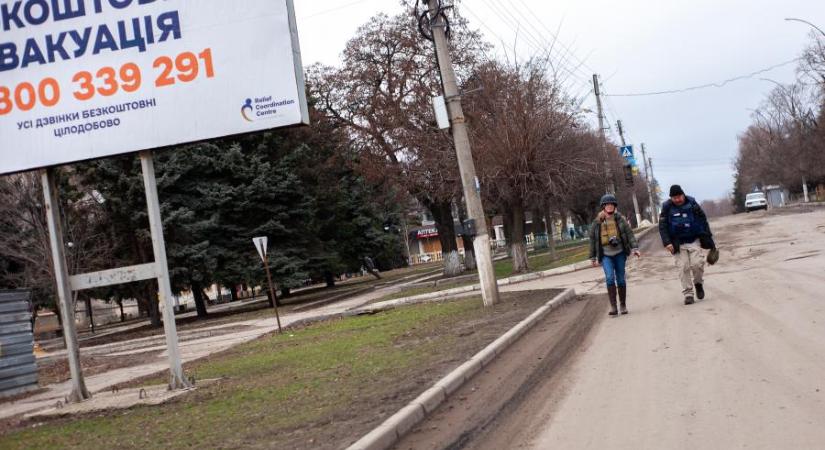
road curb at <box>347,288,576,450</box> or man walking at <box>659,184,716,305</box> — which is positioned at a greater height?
man walking at <box>659,184,716,305</box>

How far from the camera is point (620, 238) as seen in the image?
12.2 meters

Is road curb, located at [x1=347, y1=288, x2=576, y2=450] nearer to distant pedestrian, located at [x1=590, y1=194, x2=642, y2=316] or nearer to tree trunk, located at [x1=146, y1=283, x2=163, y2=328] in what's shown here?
distant pedestrian, located at [x1=590, y1=194, x2=642, y2=316]

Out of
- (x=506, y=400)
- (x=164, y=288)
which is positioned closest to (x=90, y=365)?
(x=164, y=288)

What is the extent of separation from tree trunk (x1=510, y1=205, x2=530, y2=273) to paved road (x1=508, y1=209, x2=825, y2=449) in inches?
625

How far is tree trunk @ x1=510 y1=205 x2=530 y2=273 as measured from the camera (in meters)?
29.3

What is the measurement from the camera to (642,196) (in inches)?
3848

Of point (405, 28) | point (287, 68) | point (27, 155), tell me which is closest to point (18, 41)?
point (27, 155)

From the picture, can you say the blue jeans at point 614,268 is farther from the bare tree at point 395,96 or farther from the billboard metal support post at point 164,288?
the bare tree at point 395,96

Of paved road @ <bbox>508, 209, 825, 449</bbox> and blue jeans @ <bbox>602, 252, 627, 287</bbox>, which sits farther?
blue jeans @ <bbox>602, 252, 627, 287</bbox>

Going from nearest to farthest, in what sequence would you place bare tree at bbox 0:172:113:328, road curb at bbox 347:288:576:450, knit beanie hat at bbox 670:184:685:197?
road curb at bbox 347:288:576:450 → knit beanie hat at bbox 670:184:685:197 → bare tree at bbox 0:172:113:328

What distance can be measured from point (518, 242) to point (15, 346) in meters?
19.7

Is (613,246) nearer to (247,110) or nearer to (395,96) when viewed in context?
(247,110)

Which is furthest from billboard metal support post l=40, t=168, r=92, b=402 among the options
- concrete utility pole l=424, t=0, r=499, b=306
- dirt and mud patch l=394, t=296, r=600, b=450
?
concrete utility pole l=424, t=0, r=499, b=306

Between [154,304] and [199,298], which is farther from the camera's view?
[154,304]
